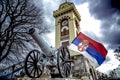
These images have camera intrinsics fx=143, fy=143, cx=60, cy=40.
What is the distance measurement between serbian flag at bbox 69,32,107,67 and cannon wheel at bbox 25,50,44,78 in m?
3.29

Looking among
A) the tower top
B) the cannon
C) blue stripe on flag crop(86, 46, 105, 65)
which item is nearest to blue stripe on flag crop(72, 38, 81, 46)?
blue stripe on flag crop(86, 46, 105, 65)

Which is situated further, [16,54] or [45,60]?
[16,54]

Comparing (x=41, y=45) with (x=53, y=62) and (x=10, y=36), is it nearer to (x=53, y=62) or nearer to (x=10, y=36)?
(x=53, y=62)

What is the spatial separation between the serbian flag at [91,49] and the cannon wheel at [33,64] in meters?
3.29

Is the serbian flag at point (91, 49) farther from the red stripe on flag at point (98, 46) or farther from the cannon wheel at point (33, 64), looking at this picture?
the cannon wheel at point (33, 64)

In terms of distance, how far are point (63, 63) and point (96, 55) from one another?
2.78m

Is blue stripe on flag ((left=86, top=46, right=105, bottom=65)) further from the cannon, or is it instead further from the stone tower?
the stone tower

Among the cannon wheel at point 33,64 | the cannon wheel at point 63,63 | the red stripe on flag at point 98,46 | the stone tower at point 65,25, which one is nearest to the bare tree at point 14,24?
the cannon wheel at point 33,64

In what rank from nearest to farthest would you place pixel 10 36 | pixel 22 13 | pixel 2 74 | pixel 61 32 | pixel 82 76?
pixel 10 36, pixel 2 74, pixel 22 13, pixel 82 76, pixel 61 32

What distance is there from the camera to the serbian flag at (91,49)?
902 cm

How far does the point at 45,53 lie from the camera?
7094mm

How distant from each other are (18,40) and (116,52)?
797 inches

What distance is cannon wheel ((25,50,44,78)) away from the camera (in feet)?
21.8

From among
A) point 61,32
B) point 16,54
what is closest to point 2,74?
point 16,54
